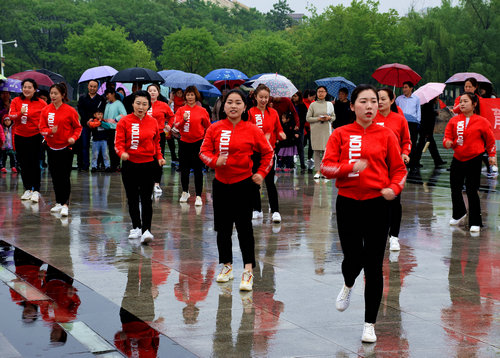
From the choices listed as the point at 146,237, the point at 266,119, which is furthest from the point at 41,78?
the point at 146,237

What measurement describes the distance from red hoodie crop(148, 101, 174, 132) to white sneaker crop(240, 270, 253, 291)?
280 inches

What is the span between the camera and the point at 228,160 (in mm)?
6910

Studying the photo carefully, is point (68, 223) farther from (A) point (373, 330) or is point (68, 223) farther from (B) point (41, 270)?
(A) point (373, 330)

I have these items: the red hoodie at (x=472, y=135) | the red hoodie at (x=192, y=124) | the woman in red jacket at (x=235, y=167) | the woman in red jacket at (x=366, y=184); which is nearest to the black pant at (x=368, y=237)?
the woman in red jacket at (x=366, y=184)

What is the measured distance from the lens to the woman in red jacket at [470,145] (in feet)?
32.7

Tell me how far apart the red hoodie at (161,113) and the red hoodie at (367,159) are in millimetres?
8312

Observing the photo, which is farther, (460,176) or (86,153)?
(86,153)

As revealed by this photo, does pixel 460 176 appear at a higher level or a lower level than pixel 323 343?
higher

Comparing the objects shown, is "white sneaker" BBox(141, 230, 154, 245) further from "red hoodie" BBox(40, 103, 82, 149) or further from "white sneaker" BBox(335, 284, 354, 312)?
"white sneaker" BBox(335, 284, 354, 312)

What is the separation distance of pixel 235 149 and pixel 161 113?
22.7 ft

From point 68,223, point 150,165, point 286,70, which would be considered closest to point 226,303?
point 150,165

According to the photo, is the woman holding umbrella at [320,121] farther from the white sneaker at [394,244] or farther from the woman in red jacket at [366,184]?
the woman in red jacket at [366,184]

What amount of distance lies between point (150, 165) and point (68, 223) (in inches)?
75.8

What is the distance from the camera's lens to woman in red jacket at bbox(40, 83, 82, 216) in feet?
37.3
